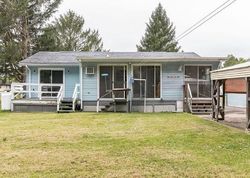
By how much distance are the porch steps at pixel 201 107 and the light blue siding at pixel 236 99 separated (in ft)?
17.7

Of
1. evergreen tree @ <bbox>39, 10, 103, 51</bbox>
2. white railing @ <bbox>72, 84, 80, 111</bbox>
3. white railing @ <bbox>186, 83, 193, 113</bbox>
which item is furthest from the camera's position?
evergreen tree @ <bbox>39, 10, 103, 51</bbox>

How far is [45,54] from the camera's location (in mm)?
24328

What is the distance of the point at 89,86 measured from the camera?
20.1 meters

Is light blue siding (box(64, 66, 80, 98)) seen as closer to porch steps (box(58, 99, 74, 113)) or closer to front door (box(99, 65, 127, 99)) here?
porch steps (box(58, 99, 74, 113))

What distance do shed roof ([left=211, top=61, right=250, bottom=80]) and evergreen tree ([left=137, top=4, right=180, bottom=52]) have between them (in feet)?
117

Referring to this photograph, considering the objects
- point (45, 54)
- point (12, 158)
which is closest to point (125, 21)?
point (45, 54)

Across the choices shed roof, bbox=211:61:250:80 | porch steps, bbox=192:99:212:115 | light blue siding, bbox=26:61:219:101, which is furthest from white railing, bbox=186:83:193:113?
shed roof, bbox=211:61:250:80

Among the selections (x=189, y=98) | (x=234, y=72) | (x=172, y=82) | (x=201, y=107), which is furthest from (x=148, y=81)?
(x=234, y=72)

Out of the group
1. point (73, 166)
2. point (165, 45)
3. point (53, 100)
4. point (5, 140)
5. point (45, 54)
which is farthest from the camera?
point (165, 45)

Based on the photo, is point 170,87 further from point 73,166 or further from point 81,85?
point 73,166

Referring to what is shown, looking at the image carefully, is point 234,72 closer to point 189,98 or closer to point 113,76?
point 189,98

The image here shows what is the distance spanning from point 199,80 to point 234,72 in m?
7.41

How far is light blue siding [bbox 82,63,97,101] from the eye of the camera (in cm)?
2005

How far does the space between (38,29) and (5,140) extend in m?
30.0
